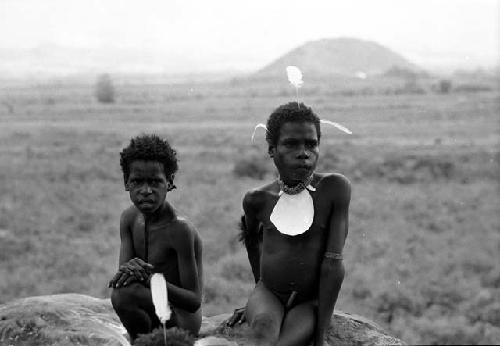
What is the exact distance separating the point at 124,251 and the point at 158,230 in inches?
11.7

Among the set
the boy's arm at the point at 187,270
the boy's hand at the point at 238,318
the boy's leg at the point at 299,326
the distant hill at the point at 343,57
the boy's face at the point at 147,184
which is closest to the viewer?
the boy's face at the point at 147,184

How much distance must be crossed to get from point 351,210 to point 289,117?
395 inches

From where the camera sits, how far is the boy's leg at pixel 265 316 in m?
4.52

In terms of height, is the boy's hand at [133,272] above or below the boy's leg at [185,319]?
A: above

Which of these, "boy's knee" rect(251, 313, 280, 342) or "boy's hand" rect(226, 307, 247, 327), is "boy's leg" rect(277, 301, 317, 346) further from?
"boy's hand" rect(226, 307, 247, 327)

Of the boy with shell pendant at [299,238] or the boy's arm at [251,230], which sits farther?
the boy's arm at [251,230]

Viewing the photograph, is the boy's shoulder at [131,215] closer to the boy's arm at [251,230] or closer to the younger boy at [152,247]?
the younger boy at [152,247]

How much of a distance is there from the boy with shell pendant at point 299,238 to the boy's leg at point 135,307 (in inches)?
25.7

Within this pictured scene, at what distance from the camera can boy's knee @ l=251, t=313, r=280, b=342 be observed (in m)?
A: 4.51

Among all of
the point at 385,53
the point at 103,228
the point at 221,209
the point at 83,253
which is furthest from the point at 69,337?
the point at 385,53

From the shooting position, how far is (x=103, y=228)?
13258 millimetres

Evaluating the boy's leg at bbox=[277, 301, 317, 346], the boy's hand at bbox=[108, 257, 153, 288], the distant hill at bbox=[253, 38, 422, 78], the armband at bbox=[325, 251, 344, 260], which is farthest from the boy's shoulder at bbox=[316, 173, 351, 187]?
the distant hill at bbox=[253, 38, 422, 78]

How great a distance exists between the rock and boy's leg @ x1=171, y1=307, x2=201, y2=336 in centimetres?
34

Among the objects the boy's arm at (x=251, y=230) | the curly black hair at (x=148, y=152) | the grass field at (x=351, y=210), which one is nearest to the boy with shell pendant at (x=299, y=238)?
the boy's arm at (x=251, y=230)
